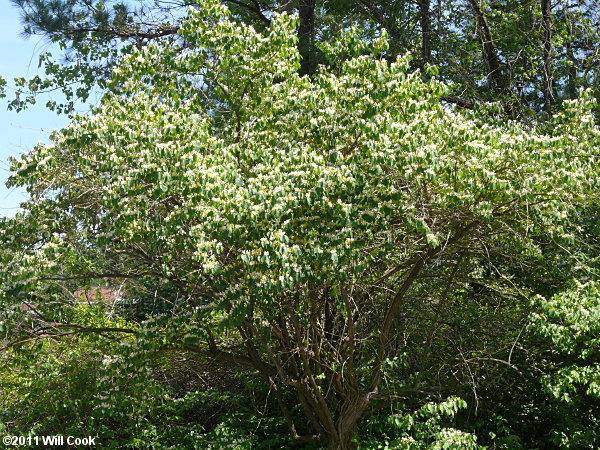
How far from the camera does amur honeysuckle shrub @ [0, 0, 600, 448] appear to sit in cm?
552

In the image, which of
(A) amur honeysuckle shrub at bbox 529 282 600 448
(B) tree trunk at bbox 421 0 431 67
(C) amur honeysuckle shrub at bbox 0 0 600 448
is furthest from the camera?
(B) tree trunk at bbox 421 0 431 67

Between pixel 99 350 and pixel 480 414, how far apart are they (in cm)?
438

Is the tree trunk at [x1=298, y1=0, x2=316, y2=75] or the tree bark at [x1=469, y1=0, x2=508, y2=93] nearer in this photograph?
the tree bark at [x1=469, y1=0, x2=508, y2=93]

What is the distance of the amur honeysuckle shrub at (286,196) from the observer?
552cm

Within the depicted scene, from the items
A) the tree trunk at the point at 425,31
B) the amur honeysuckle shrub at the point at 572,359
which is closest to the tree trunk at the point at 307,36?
the tree trunk at the point at 425,31

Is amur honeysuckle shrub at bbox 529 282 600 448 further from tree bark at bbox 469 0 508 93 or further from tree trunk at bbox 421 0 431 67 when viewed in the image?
tree trunk at bbox 421 0 431 67

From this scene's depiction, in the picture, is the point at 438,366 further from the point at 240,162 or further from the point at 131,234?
the point at 131,234

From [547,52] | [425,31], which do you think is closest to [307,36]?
[425,31]

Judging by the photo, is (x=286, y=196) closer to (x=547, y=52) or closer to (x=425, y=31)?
(x=425, y=31)

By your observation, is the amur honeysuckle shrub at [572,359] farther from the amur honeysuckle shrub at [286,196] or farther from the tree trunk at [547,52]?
the tree trunk at [547,52]

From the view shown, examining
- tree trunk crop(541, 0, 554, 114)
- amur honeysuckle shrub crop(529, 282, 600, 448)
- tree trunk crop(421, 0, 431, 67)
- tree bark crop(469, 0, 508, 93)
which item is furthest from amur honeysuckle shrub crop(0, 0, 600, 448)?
tree bark crop(469, 0, 508, 93)

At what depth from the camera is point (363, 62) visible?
639 cm

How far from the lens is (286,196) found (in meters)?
5.40

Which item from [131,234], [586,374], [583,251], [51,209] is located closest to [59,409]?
[51,209]
